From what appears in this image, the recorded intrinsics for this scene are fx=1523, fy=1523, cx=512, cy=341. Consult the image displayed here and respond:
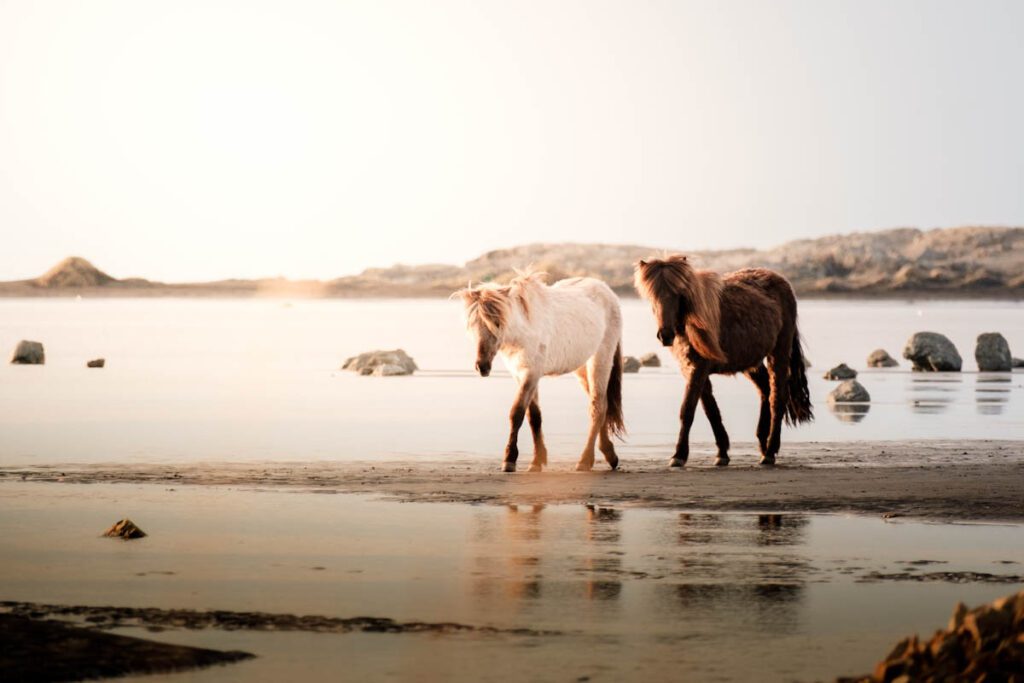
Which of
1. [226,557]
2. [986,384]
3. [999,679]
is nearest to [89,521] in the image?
[226,557]

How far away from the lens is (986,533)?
36.1 ft

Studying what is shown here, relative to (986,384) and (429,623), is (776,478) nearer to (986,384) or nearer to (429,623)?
(429,623)

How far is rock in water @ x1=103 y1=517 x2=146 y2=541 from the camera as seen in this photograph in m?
10.5

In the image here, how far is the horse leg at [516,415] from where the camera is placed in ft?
47.0

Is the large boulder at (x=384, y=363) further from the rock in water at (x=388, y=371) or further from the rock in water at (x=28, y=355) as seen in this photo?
the rock in water at (x=28, y=355)

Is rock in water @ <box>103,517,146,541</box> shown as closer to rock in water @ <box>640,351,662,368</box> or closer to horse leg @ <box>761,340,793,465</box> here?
horse leg @ <box>761,340,793,465</box>

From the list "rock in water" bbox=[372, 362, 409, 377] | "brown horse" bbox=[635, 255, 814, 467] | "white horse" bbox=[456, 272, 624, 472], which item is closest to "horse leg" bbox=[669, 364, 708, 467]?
"brown horse" bbox=[635, 255, 814, 467]

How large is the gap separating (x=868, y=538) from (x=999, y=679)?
4978mm

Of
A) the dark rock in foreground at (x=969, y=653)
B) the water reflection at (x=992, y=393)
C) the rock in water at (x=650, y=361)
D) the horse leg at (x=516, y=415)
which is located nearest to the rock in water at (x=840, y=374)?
the water reflection at (x=992, y=393)

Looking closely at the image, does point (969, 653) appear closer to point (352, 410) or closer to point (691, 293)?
point (691, 293)

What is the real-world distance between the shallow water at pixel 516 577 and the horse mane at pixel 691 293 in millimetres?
3707

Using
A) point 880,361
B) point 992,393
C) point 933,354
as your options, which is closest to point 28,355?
point 880,361

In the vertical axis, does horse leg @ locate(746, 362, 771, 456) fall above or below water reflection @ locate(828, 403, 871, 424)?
above

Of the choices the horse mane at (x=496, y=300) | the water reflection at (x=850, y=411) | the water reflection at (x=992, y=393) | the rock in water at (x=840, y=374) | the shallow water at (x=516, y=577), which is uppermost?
the horse mane at (x=496, y=300)
